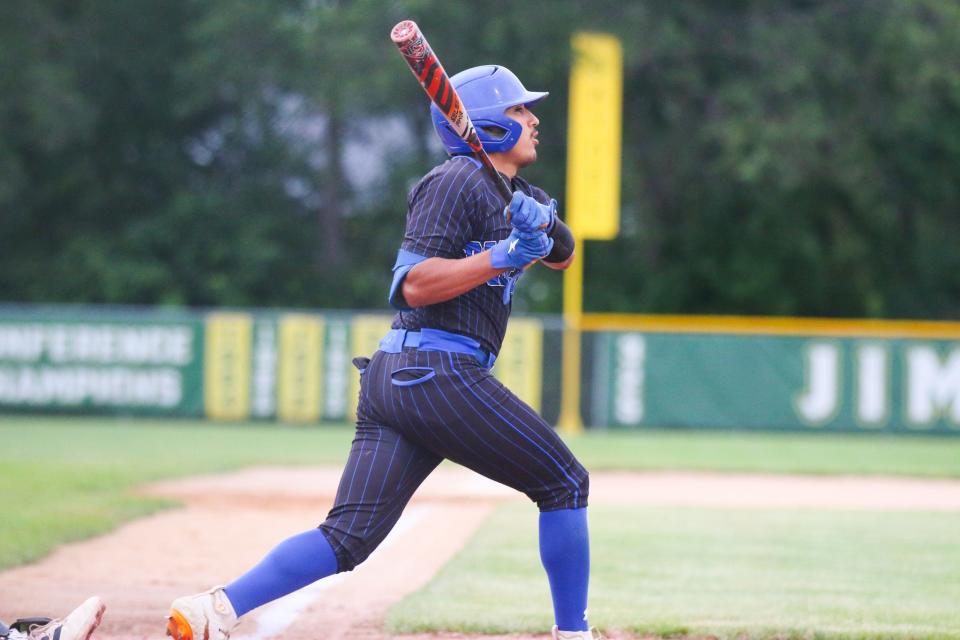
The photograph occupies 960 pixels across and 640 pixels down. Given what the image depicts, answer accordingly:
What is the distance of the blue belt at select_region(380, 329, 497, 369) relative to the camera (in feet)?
14.3

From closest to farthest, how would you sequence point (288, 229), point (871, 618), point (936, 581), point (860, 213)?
point (871, 618), point (936, 581), point (860, 213), point (288, 229)

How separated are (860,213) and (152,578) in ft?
72.9

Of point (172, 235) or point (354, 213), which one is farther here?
point (354, 213)

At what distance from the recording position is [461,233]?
4.28 meters

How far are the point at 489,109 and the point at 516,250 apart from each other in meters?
0.65

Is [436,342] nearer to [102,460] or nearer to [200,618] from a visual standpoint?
[200,618]

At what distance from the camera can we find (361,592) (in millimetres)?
6746

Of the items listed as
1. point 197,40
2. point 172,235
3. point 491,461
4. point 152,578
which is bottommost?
point 152,578

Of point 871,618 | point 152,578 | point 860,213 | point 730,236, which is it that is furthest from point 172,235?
point 871,618

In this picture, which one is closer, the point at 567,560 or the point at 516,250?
the point at 516,250

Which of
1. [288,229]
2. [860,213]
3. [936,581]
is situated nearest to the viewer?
[936,581]

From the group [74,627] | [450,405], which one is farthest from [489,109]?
[74,627]

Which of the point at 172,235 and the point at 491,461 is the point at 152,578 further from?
the point at 172,235

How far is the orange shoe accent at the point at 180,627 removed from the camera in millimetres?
4176
